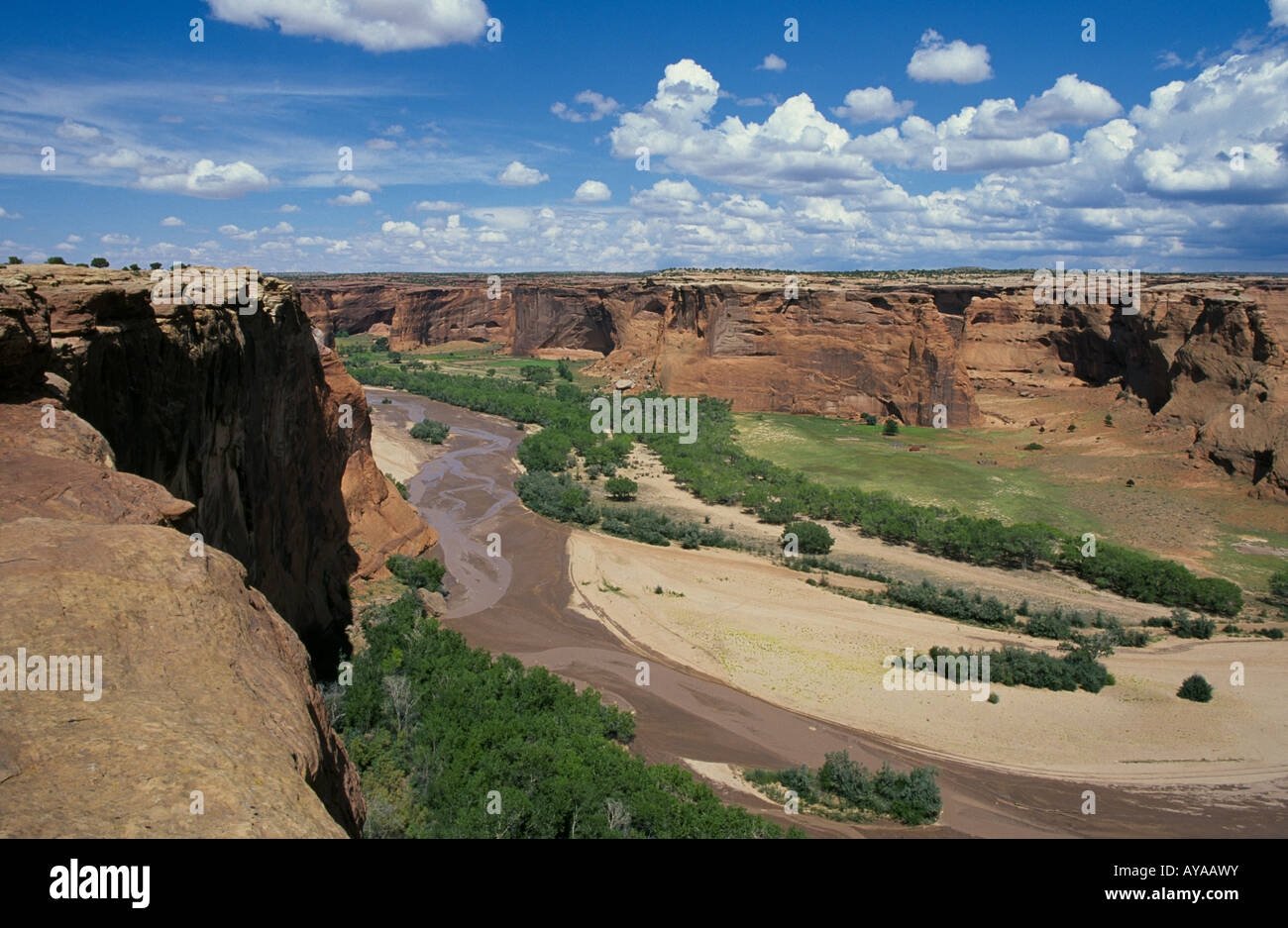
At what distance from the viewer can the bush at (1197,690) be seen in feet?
82.5

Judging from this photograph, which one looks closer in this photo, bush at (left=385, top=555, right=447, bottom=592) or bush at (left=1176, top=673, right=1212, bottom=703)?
bush at (left=1176, top=673, right=1212, bottom=703)

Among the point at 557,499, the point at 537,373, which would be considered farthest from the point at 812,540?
the point at 537,373

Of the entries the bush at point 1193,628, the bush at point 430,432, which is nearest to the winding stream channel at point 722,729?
the bush at point 1193,628

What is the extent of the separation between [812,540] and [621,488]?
1419 cm

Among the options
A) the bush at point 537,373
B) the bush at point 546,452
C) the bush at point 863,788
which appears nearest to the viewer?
the bush at point 863,788

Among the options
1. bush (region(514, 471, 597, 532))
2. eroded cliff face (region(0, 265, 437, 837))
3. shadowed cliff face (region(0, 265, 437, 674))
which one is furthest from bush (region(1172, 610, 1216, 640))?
eroded cliff face (region(0, 265, 437, 837))

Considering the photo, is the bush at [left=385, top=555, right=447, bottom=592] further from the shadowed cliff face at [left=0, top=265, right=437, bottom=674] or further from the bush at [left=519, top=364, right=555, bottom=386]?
the bush at [left=519, top=364, right=555, bottom=386]

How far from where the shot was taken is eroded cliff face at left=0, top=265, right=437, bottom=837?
16.6 feet

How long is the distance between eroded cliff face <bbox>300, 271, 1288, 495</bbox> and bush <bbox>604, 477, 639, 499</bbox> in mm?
25461

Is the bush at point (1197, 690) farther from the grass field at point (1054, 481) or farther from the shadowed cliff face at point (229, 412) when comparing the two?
the shadowed cliff face at point (229, 412)

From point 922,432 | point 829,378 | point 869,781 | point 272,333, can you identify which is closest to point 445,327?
point 829,378

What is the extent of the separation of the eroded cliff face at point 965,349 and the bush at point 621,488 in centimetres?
2546

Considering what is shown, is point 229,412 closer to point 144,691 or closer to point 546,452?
point 144,691

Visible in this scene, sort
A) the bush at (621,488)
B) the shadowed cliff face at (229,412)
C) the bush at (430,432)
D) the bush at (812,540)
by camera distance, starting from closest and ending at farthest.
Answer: the shadowed cliff face at (229,412) → the bush at (812,540) → the bush at (621,488) → the bush at (430,432)
